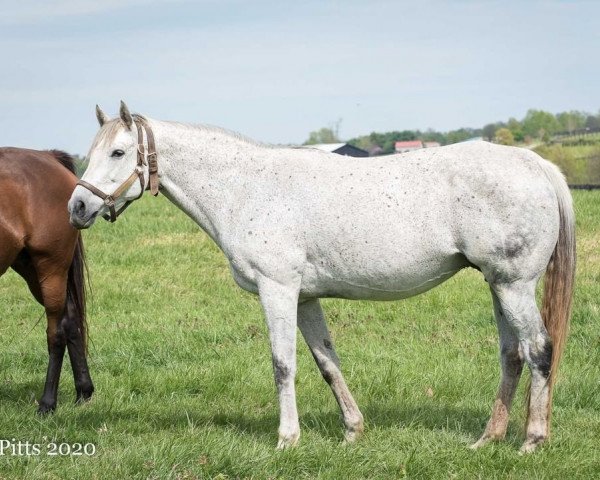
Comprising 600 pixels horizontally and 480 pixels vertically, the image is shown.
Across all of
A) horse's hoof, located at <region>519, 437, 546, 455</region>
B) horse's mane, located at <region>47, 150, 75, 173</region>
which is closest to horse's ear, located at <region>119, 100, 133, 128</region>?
horse's mane, located at <region>47, 150, 75, 173</region>

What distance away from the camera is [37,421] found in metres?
6.11

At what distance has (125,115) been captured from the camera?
5426 millimetres

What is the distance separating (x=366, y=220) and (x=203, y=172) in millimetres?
1130

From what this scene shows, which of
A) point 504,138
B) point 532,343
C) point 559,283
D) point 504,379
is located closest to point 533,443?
point 504,379

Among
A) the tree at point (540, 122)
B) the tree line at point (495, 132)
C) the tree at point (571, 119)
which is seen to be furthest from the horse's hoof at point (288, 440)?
the tree at point (571, 119)

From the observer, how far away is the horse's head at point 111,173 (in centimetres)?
538

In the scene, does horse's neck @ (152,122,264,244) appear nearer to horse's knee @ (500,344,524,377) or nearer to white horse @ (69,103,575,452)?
white horse @ (69,103,575,452)

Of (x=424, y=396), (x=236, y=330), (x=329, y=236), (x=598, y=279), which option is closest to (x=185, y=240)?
(x=236, y=330)

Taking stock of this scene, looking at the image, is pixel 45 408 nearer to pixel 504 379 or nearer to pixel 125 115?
pixel 125 115

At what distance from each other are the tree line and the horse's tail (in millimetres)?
59250

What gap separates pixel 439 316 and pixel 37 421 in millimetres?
4512

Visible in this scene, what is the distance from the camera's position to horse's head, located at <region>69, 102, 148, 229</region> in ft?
17.6

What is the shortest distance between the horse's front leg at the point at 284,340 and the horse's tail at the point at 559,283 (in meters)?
1.50

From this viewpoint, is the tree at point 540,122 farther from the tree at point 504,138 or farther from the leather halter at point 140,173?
the leather halter at point 140,173
